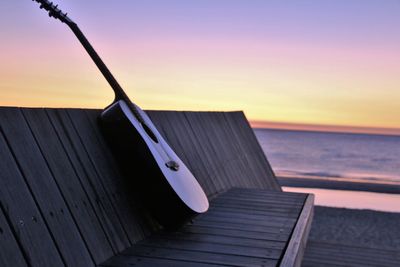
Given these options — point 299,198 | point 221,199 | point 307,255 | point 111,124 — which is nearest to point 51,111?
point 111,124

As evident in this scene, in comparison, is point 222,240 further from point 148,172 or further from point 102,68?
point 102,68

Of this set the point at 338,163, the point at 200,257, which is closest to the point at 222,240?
the point at 200,257

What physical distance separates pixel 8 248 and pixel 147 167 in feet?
3.94

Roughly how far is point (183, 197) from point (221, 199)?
5.62 feet

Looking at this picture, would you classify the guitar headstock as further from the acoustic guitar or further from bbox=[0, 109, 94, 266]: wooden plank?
bbox=[0, 109, 94, 266]: wooden plank

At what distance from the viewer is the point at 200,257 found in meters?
2.86

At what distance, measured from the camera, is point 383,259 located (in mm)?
6180

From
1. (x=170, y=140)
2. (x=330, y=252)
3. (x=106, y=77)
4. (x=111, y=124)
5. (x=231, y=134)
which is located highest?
(x=231, y=134)

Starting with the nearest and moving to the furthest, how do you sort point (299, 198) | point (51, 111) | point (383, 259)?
point (51, 111) < point (299, 198) < point (383, 259)

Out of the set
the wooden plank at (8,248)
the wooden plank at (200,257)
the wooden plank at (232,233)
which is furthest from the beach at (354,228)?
the wooden plank at (8,248)

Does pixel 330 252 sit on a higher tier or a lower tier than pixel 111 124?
higher

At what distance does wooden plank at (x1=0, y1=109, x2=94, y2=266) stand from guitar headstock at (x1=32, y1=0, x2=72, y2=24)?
1091 millimetres

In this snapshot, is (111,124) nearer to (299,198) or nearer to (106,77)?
(106,77)

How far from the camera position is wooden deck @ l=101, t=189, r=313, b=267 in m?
2.82
